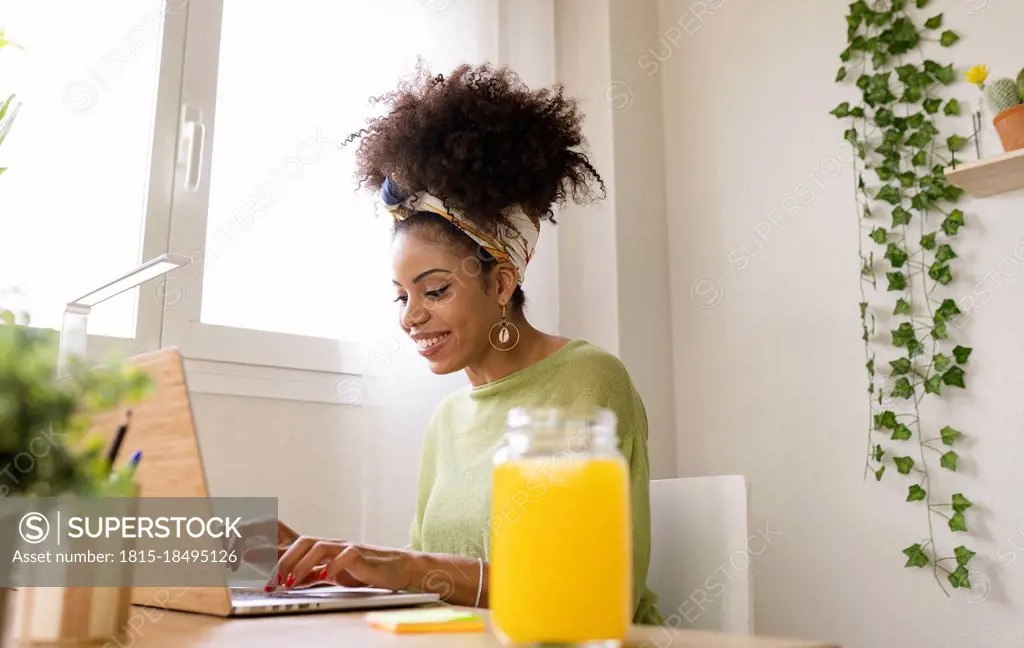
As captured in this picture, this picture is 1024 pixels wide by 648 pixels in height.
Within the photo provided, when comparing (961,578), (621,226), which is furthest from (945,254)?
(621,226)

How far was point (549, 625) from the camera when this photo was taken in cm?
49

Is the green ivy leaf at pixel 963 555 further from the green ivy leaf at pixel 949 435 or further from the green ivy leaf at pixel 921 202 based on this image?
the green ivy leaf at pixel 921 202

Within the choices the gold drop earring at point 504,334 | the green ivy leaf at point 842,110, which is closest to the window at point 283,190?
the gold drop earring at point 504,334

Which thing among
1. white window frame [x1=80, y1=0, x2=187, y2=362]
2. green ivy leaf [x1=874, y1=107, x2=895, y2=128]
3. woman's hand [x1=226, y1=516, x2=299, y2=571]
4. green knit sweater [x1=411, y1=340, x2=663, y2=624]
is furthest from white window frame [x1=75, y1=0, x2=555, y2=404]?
green ivy leaf [x1=874, y1=107, x2=895, y2=128]

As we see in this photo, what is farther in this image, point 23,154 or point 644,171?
point 644,171

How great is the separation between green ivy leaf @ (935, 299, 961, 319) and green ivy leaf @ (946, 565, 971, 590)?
0.50 meters

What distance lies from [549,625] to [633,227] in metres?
1.95

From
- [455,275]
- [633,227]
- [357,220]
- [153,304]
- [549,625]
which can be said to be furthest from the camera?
[633,227]

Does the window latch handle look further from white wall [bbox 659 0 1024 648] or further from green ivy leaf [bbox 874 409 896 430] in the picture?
green ivy leaf [bbox 874 409 896 430]

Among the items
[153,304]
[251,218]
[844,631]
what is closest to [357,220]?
[251,218]

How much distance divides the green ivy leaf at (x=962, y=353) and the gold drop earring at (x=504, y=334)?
913mm

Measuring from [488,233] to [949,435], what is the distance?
1.04 metres

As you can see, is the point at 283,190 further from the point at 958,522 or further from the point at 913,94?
the point at 958,522

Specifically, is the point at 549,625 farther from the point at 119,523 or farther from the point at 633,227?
the point at 633,227
